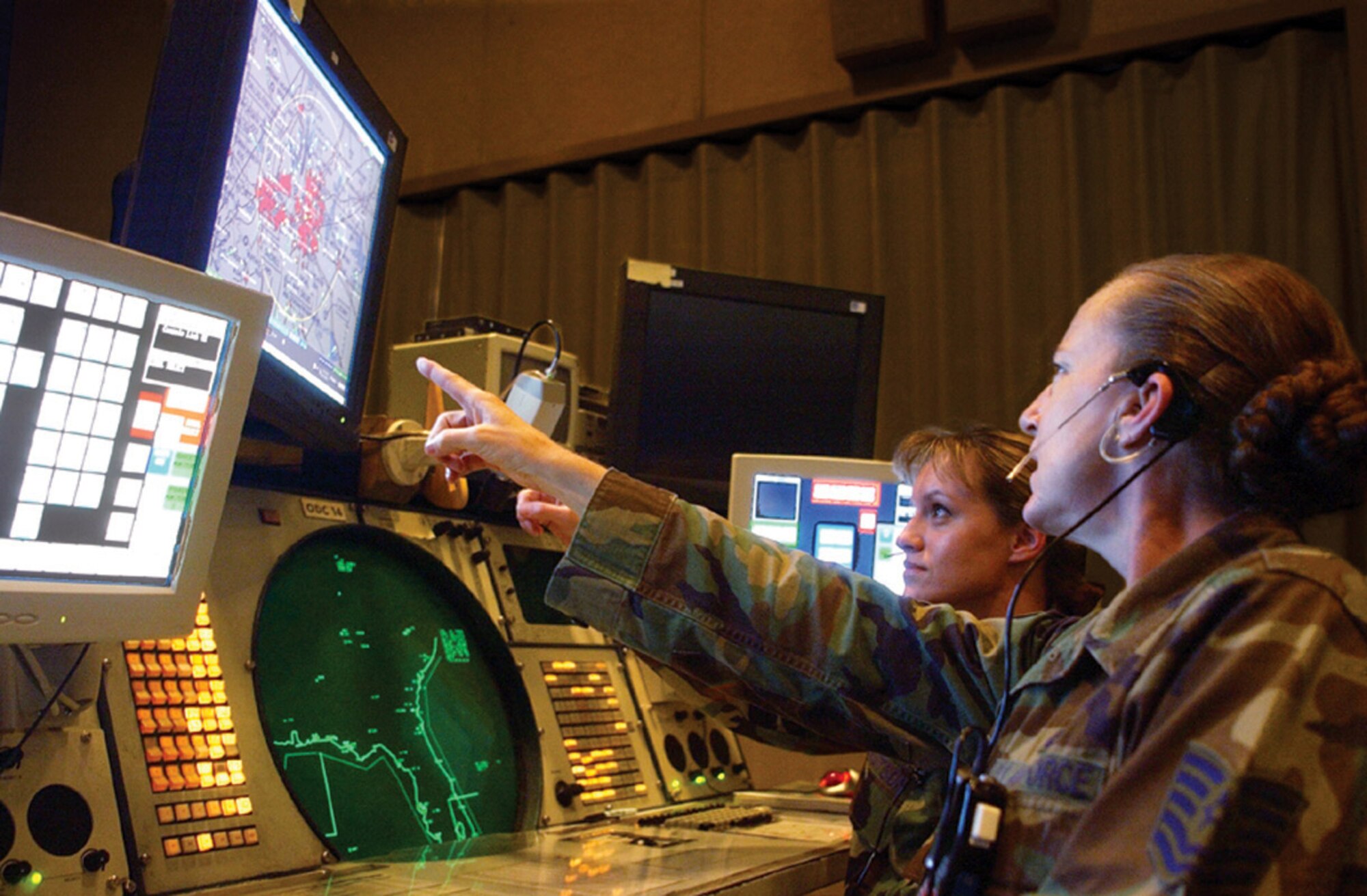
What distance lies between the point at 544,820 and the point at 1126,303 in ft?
2.98

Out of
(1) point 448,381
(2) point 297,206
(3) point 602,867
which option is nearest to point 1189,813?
(3) point 602,867

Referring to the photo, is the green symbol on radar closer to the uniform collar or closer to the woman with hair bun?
the woman with hair bun

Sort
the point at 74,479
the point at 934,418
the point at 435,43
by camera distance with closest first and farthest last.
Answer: the point at 74,479, the point at 934,418, the point at 435,43

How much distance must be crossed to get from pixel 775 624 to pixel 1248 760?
1.64 feet

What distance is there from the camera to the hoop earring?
0.95m

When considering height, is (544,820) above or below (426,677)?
below

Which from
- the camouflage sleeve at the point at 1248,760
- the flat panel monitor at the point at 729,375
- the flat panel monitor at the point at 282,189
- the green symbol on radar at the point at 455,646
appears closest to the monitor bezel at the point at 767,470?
the flat panel monitor at the point at 729,375

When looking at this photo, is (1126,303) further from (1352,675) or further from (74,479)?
(74,479)

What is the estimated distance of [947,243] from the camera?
3.14 metres

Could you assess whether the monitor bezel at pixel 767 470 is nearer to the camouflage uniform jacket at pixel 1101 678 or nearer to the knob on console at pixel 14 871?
the camouflage uniform jacket at pixel 1101 678

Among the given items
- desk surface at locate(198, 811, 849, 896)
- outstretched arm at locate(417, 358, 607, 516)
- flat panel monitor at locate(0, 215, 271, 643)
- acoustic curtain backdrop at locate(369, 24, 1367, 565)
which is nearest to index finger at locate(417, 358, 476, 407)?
outstretched arm at locate(417, 358, 607, 516)

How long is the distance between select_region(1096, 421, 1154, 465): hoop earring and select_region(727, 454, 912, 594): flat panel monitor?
699mm

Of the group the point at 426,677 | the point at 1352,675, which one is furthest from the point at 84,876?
the point at 1352,675

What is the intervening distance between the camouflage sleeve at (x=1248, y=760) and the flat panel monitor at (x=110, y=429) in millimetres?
→ 729
